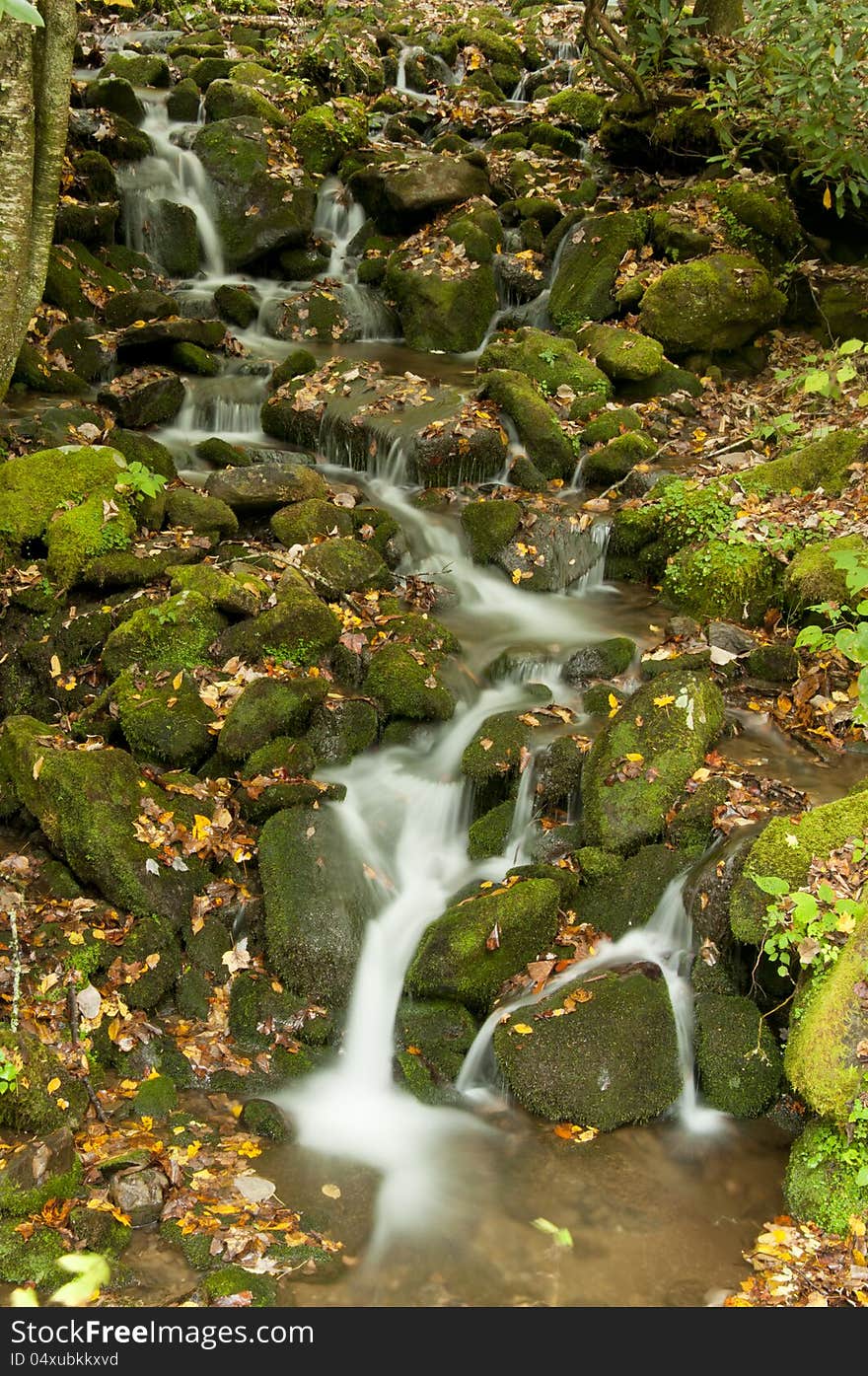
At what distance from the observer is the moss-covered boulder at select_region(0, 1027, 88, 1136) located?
4730mm

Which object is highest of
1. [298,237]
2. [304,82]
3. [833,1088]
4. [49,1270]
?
[304,82]

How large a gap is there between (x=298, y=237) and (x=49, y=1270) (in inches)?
525

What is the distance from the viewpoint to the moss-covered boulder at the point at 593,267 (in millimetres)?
12656

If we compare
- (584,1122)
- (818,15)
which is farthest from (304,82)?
(584,1122)

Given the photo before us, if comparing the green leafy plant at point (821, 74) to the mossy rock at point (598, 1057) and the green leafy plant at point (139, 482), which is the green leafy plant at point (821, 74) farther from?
the mossy rock at point (598, 1057)

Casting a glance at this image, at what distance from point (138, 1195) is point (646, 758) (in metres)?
3.77

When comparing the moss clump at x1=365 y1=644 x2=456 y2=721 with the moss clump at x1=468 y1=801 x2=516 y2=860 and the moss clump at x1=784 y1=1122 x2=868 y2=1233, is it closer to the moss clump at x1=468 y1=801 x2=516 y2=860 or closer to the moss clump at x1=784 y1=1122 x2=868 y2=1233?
the moss clump at x1=468 y1=801 x2=516 y2=860

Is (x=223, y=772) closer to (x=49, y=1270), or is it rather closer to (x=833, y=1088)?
(x=49, y=1270)

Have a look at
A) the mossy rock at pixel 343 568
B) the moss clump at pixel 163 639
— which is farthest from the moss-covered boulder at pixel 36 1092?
the mossy rock at pixel 343 568

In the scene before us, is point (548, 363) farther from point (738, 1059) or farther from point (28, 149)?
point (738, 1059)

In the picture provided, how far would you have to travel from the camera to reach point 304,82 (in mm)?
16984

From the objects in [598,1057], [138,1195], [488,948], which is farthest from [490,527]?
[138,1195]

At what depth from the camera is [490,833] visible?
22.5ft

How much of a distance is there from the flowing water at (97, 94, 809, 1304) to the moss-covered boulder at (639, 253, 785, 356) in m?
4.97
